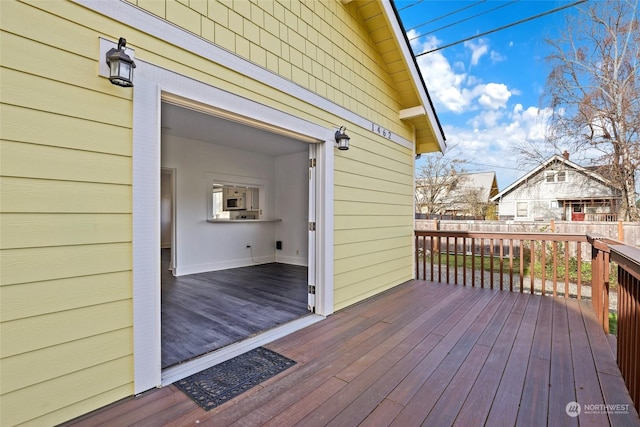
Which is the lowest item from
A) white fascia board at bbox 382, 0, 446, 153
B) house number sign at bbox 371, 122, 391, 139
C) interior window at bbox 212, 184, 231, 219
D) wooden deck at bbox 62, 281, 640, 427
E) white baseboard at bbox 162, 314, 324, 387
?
wooden deck at bbox 62, 281, 640, 427

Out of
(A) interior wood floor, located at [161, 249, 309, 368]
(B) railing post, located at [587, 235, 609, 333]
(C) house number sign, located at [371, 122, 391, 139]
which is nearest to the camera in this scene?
(A) interior wood floor, located at [161, 249, 309, 368]

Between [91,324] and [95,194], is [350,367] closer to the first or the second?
[91,324]

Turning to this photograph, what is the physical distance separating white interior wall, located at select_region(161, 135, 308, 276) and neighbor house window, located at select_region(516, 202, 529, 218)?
1528 centimetres

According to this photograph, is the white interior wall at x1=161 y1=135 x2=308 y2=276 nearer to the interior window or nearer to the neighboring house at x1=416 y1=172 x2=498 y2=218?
the interior window

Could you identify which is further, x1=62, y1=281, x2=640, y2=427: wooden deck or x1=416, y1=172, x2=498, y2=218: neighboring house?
x1=416, y1=172, x2=498, y2=218: neighboring house

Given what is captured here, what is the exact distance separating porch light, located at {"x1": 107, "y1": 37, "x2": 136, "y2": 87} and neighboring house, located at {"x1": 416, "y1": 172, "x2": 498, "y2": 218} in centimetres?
1602

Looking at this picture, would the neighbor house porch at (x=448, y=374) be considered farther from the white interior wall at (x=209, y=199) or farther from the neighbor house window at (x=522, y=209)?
the neighbor house window at (x=522, y=209)

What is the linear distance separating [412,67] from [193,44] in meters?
3.39

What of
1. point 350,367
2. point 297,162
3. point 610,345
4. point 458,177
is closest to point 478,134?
point 458,177

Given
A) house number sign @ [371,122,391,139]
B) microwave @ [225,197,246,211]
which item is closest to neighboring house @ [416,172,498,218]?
microwave @ [225,197,246,211]

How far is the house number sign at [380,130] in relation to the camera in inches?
172

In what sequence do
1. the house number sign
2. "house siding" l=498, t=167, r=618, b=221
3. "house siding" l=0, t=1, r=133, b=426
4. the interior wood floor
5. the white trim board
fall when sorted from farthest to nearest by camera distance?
"house siding" l=498, t=167, r=618, b=221
the house number sign
the interior wood floor
the white trim board
"house siding" l=0, t=1, r=133, b=426

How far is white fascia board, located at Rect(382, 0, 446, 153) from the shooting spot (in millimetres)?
3968

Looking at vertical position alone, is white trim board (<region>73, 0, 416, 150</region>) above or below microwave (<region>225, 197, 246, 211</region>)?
above
